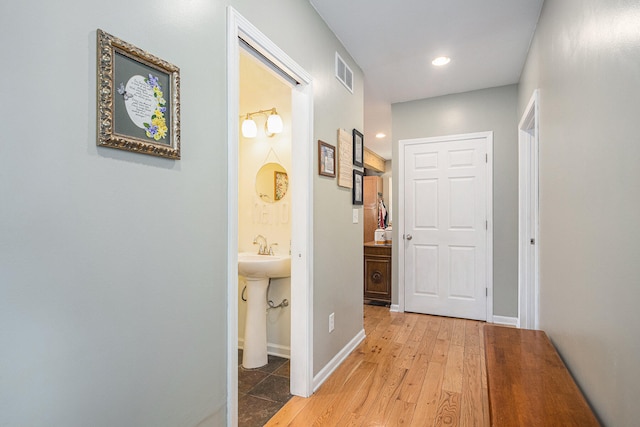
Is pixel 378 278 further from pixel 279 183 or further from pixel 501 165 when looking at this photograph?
pixel 279 183

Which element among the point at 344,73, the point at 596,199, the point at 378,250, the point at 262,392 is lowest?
the point at 262,392

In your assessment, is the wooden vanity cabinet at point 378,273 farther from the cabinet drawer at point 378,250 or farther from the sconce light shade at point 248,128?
the sconce light shade at point 248,128

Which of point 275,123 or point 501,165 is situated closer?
point 275,123

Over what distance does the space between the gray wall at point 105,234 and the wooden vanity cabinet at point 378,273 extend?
3228 millimetres

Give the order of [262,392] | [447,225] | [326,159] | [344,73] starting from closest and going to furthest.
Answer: [262,392] < [326,159] < [344,73] < [447,225]

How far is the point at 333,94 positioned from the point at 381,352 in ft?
7.23

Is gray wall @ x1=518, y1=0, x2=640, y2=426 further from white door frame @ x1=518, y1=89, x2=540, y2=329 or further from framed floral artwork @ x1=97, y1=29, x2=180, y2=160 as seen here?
framed floral artwork @ x1=97, y1=29, x2=180, y2=160

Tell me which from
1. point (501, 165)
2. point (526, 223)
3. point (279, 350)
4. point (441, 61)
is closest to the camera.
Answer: point (279, 350)

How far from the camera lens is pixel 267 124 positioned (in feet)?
9.46

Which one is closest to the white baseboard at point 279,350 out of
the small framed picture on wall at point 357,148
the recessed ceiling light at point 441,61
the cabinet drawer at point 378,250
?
the small framed picture on wall at point 357,148

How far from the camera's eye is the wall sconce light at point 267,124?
111 inches

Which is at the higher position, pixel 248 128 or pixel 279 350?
pixel 248 128

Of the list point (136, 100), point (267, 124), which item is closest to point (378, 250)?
point (267, 124)

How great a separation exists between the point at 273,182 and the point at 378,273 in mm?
2173
